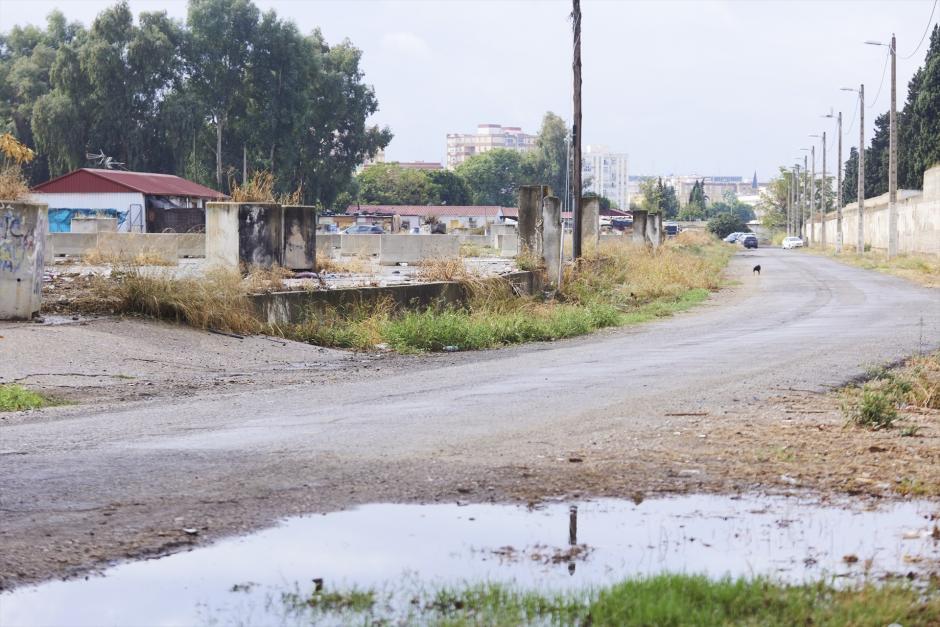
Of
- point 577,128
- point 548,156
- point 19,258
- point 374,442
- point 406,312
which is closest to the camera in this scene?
point 374,442

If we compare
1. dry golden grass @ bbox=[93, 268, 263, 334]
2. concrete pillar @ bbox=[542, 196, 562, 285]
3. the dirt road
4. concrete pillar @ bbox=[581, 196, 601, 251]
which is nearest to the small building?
concrete pillar @ bbox=[581, 196, 601, 251]

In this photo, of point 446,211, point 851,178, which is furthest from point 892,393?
point 851,178

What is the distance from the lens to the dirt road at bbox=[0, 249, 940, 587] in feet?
21.5

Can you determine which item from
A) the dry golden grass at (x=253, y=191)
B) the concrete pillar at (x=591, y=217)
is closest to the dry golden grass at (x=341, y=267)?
the dry golden grass at (x=253, y=191)

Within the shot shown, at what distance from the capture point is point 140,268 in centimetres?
1666

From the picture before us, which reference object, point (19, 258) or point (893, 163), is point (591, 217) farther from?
point (19, 258)

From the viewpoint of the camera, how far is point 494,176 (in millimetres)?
160875

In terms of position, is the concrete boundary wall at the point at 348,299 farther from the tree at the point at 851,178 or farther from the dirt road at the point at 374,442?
the tree at the point at 851,178

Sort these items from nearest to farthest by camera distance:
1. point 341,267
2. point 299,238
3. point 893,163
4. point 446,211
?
point 299,238 < point 341,267 < point 893,163 < point 446,211

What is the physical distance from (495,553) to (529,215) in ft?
83.8

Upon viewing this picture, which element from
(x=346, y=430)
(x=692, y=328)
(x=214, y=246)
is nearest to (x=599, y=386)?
(x=346, y=430)

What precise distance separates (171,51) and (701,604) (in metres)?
82.5

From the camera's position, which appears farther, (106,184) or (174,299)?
(106,184)

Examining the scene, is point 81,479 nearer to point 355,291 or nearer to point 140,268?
point 140,268
